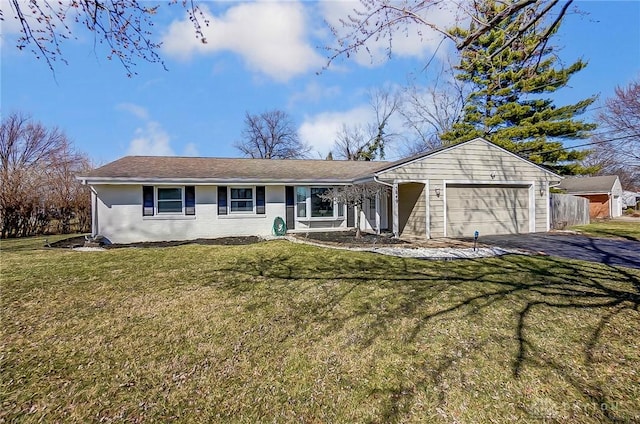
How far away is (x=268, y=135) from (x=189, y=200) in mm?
31783

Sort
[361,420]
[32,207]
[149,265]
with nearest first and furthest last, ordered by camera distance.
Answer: [361,420]
[149,265]
[32,207]

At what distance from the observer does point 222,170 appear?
1335 centimetres

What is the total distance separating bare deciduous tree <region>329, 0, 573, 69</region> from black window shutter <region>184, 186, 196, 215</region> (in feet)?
31.8

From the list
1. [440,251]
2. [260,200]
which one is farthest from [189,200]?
[440,251]

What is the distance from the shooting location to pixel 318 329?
4.04 metres

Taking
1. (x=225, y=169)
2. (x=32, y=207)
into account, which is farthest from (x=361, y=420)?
(x=32, y=207)

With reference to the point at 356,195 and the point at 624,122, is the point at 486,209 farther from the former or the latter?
the point at 624,122

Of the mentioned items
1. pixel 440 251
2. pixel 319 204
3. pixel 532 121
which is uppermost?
pixel 532 121

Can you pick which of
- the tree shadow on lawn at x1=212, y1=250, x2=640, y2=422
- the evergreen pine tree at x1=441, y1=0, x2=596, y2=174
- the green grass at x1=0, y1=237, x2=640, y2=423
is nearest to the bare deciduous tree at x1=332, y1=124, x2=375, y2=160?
the evergreen pine tree at x1=441, y1=0, x2=596, y2=174

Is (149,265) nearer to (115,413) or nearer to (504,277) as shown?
(115,413)

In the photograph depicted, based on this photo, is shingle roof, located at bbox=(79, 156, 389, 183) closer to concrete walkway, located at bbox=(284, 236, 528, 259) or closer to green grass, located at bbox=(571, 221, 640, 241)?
concrete walkway, located at bbox=(284, 236, 528, 259)

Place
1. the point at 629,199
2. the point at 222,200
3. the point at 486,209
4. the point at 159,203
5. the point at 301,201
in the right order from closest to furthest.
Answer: the point at 159,203
the point at 486,209
the point at 222,200
the point at 301,201
the point at 629,199

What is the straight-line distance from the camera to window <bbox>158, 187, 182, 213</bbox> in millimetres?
11852

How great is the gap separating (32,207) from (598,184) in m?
43.3
